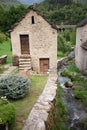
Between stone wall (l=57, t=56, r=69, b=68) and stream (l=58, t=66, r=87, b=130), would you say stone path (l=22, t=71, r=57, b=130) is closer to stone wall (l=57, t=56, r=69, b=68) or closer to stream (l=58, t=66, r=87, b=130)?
stream (l=58, t=66, r=87, b=130)

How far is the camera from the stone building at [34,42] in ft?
64.0

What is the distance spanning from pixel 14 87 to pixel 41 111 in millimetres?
2422

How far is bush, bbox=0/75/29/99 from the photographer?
33.6 feet

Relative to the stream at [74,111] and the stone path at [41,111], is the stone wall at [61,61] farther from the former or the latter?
the stone path at [41,111]

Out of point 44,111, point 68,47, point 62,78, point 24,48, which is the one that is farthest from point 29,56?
point 68,47

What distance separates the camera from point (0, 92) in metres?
10.3

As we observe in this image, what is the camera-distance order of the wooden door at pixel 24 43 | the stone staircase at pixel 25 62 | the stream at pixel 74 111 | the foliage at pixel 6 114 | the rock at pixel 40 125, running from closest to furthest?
the foliage at pixel 6 114, the rock at pixel 40 125, the stream at pixel 74 111, the stone staircase at pixel 25 62, the wooden door at pixel 24 43

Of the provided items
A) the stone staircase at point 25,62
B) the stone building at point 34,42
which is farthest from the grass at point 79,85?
the stone staircase at point 25,62

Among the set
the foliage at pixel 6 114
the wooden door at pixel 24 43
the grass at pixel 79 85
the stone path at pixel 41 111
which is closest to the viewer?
the foliage at pixel 6 114

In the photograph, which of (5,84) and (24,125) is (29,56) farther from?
(24,125)

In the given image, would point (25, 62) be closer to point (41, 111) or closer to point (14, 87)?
point (14, 87)

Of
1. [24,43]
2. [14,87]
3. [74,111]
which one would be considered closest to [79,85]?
[74,111]

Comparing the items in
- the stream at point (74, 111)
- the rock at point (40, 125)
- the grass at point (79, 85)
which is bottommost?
the stream at point (74, 111)

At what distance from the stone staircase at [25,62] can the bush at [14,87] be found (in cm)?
800
